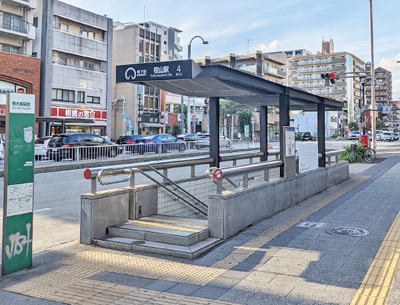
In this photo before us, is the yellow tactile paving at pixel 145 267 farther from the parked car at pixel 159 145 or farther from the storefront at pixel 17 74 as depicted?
the storefront at pixel 17 74

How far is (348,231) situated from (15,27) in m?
39.3

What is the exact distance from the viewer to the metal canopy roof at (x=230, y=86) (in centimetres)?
700

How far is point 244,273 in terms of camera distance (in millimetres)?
4879

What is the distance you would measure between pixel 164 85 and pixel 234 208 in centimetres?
291

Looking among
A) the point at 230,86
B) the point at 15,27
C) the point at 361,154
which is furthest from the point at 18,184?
the point at 15,27

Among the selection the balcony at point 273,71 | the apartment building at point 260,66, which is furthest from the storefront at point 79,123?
the balcony at point 273,71

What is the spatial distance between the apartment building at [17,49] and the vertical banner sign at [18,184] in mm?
34421

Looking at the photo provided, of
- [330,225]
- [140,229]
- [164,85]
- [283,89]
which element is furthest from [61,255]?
[283,89]

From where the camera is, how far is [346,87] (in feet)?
355

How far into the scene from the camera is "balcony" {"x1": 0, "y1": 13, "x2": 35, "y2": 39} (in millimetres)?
37438

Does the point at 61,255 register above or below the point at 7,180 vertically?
below

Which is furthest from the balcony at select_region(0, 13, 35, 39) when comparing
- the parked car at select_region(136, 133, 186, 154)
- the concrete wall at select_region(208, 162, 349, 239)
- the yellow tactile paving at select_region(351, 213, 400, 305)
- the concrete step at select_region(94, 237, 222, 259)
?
the yellow tactile paving at select_region(351, 213, 400, 305)

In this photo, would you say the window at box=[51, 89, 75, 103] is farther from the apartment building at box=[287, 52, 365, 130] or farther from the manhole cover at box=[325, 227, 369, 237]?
the apartment building at box=[287, 52, 365, 130]

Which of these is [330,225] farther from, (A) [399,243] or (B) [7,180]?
(B) [7,180]
